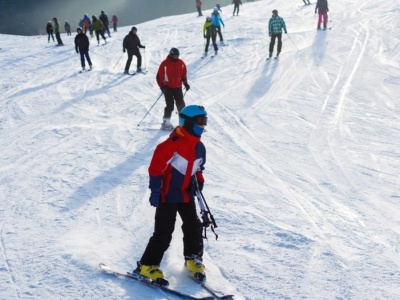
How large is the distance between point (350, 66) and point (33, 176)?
9796 mm

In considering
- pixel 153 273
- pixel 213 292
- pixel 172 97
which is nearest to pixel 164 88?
pixel 172 97

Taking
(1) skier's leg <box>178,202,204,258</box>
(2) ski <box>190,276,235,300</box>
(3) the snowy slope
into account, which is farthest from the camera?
(3) the snowy slope

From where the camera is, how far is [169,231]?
13.7 feet

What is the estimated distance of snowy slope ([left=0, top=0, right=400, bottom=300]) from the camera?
4469 millimetres

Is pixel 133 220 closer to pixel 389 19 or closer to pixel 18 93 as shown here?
pixel 18 93

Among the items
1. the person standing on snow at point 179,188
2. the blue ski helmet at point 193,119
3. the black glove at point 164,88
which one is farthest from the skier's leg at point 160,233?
the black glove at point 164,88

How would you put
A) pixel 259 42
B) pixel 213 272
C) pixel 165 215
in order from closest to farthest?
1. pixel 165 215
2. pixel 213 272
3. pixel 259 42

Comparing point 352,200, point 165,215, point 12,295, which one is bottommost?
point 352,200

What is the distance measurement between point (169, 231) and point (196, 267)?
1.42 feet

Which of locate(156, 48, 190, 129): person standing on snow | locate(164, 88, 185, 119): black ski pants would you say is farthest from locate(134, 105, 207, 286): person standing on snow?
locate(164, 88, 185, 119): black ski pants

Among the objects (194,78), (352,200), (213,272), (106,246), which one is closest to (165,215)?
(213,272)

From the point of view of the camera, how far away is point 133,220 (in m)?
5.62

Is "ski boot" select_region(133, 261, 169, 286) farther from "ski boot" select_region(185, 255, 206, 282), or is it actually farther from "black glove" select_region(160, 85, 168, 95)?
"black glove" select_region(160, 85, 168, 95)

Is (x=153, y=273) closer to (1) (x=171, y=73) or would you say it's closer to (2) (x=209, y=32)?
(1) (x=171, y=73)
